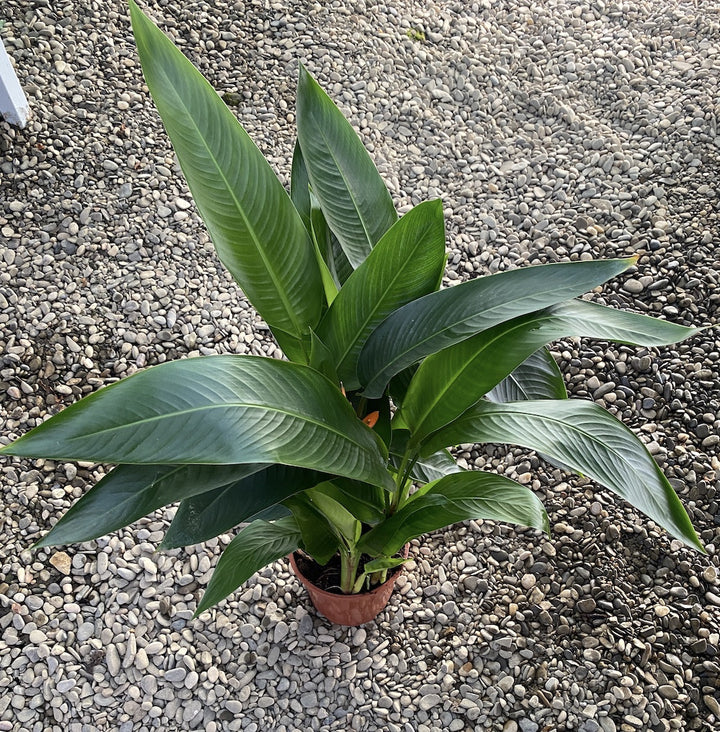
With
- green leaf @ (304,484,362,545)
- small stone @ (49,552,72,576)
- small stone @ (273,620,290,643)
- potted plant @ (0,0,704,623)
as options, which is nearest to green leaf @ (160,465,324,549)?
potted plant @ (0,0,704,623)

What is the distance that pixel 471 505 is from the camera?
115 centimetres

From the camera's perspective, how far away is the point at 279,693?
153 cm

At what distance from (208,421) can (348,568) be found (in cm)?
66

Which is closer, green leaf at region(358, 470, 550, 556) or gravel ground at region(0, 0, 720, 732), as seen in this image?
green leaf at region(358, 470, 550, 556)

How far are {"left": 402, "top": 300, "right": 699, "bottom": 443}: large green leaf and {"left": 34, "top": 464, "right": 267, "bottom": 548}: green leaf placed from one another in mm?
288

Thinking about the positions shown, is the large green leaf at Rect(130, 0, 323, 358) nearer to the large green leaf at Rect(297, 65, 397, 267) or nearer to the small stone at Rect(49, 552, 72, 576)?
the large green leaf at Rect(297, 65, 397, 267)

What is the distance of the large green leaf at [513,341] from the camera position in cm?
103

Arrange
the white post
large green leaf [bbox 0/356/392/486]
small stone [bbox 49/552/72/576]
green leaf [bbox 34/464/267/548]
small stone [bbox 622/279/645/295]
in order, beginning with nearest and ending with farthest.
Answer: large green leaf [bbox 0/356/392/486] → green leaf [bbox 34/464/267/548] → small stone [bbox 49/552/72/576] → small stone [bbox 622/279/645/295] → the white post

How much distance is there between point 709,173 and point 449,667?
1.57 meters

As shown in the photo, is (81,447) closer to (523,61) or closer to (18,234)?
(18,234)

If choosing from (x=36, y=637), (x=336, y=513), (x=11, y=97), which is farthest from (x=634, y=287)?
(x=11, y=97)

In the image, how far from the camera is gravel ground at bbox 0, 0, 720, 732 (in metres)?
1.52

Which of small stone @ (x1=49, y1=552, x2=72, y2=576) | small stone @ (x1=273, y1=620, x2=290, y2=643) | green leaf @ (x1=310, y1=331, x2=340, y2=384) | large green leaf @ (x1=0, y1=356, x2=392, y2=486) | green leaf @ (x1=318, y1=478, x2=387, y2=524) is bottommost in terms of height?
small stone @ (x1=49, y1=552, x2=72, y2=576)

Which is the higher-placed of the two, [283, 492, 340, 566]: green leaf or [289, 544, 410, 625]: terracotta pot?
[283, 492, 340, 566]: green leaf
